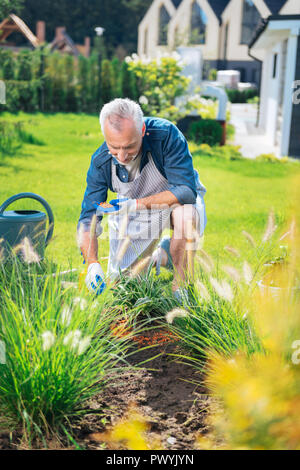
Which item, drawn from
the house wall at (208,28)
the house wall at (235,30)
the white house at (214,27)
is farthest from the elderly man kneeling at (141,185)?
the house wall at (208,28)

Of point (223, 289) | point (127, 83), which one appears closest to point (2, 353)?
point (223, 289)

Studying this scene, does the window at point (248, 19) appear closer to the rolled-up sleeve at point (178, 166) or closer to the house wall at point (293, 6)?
the house wall at point (293, 6)

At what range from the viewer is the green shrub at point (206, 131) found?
412 inches

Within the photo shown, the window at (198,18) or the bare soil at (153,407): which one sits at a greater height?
the window at (198,18)

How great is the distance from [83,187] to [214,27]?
3169 cm

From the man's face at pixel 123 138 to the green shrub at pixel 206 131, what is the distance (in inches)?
312

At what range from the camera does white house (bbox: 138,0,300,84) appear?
110 ft

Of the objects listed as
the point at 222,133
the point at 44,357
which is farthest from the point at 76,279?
the point at 222,133

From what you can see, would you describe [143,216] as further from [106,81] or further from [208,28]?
[208,28]

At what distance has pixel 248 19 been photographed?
33.7 m

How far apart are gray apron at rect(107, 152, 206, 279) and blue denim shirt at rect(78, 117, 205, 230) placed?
0.30 ft
